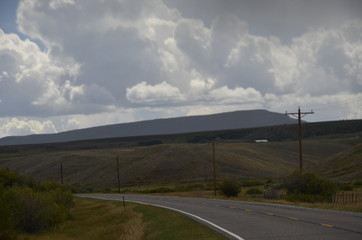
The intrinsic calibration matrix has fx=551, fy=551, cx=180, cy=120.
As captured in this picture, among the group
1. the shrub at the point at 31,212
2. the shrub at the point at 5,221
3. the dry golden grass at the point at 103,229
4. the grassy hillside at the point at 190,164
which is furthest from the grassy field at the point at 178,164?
the shrub at the point at 5,221

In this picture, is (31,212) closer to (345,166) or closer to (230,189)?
(230,189)

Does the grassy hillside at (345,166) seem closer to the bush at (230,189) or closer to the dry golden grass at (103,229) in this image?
the bush at (230,189)

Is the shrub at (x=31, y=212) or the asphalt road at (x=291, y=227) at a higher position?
the asphalt road at (x=291, y=227)

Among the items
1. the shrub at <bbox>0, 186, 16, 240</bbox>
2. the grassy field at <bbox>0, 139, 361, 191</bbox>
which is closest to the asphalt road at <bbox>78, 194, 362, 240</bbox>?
the shrub at <bbox>0, 186, 16, 240</bbox>

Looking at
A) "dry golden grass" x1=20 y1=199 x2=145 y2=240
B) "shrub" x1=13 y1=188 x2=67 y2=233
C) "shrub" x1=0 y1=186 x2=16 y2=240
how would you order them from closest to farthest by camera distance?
"shrub" x1=0 y1=186 x2=16 y2=240 < "dry golden grass" x1=20 y1=199 x2=145 y2=240 < "shrub" x1=13 y1=188 x2=67 y2=233

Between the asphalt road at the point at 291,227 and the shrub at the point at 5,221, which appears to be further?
the shrub at the point at 5,221

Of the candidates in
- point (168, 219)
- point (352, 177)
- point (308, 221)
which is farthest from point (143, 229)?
point (352, 177)

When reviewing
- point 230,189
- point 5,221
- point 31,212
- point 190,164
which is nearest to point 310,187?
point 230,189

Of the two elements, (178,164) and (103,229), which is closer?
(103,229)

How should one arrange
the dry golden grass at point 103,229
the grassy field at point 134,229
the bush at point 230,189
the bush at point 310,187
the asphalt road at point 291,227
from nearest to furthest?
1. the asphalt road at point 291,227
2. the grassy field at point 134,229
3. the dry golden grass at point 103,229
4. the bush at point 310,187
5. the bush at point 230,189

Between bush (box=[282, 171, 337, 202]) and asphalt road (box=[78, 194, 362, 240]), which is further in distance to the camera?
bush (box=[282, 171, 337, 202])

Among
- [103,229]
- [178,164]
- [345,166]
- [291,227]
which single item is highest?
[291,227]

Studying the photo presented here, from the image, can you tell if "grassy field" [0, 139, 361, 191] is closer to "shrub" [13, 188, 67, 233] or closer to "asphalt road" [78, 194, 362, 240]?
"shrub" [13, 188, 67, 233]

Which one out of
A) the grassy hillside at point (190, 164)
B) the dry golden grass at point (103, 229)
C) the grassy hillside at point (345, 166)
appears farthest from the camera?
the grassy hillside at point (190, 164)
